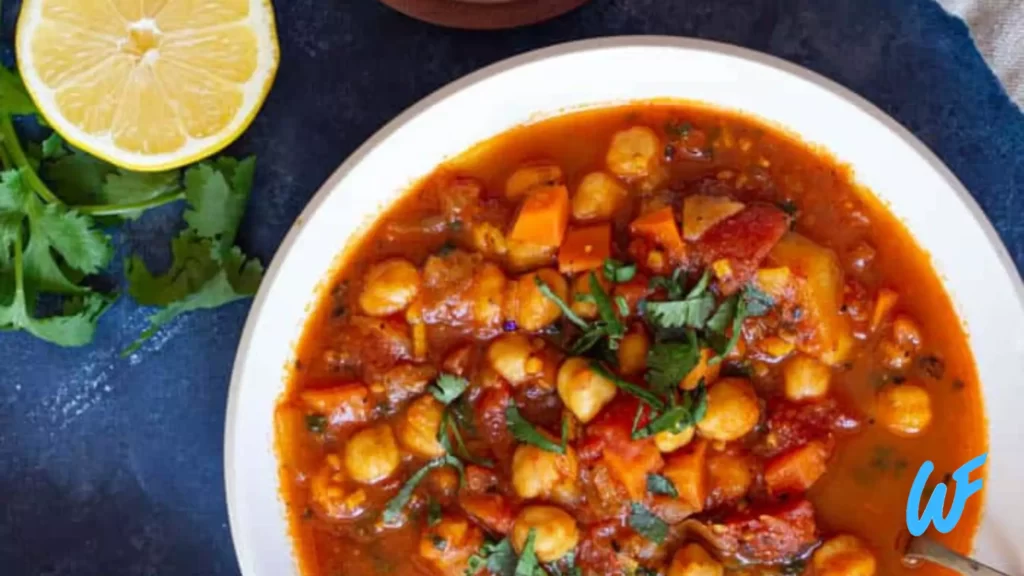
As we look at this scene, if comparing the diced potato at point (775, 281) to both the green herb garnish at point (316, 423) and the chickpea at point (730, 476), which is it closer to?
the chickpea at point (730, 476)

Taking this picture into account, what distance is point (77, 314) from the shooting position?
3.52 m

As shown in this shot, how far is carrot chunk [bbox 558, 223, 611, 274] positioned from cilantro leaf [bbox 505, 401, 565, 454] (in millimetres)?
451

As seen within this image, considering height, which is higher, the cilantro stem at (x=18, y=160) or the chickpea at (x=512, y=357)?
the chickpea at (x=512, y=357)

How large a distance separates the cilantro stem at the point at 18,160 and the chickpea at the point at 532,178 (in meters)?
1.48

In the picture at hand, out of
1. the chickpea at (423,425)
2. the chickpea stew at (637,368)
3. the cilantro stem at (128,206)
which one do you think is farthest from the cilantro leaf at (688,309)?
the cilantro stem at (128,206)

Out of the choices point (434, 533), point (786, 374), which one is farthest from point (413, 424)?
point (786, 374)

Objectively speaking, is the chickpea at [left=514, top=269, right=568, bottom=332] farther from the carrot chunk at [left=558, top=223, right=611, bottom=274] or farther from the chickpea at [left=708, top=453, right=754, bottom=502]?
the chickpea at [left=708, top=453, right=754, bottom=502]

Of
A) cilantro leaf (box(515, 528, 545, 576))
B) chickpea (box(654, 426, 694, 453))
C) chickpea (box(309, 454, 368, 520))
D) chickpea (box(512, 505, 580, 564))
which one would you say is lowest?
chickpea (box(309, 454, 368, 520))

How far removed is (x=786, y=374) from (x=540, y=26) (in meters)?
1.35

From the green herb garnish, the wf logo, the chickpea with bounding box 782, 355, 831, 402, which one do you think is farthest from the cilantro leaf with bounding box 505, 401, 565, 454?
the wf logo

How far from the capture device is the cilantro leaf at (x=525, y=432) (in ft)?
10.3

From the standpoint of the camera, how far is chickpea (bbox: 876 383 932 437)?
317cm

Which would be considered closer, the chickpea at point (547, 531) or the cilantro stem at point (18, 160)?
the chickpea at point (547, 531)

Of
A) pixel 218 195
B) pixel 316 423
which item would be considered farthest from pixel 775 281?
pixel 218 195
